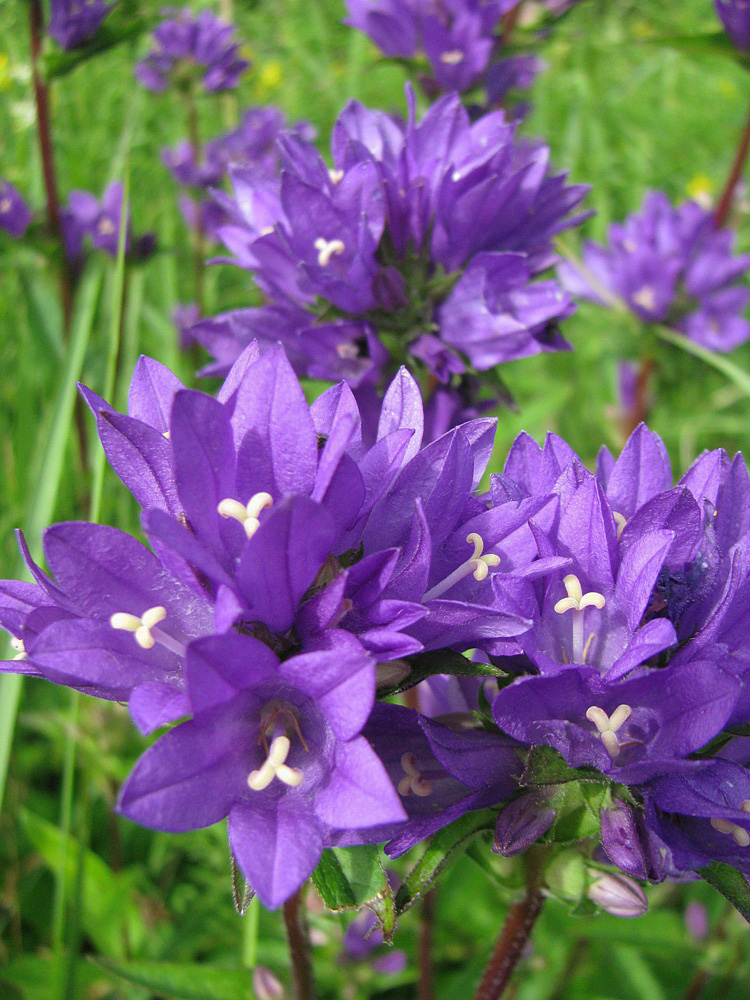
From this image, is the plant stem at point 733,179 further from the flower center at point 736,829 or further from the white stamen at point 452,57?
the flower center at point 736,829

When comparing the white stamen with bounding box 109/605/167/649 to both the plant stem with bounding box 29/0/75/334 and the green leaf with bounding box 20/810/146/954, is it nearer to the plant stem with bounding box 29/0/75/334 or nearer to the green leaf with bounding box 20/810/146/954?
the green leaf with bounding box 20/810/146/954

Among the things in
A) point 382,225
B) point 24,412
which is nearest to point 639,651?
point 382,225

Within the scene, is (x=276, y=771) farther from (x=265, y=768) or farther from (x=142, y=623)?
(x=142, y=623)

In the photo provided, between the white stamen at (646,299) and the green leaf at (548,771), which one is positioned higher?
the green leaf at (548,771)

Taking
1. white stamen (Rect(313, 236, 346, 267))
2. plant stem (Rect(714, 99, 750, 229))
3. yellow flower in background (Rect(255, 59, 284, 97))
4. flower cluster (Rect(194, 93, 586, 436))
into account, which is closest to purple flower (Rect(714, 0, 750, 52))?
plant stem (Rect(714, 99, 750, 229))

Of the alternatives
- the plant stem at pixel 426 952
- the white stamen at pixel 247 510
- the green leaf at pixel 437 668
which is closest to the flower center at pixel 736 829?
the green leaf at pixel 437 668

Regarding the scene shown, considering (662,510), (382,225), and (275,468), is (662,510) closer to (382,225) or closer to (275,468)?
(275,468)

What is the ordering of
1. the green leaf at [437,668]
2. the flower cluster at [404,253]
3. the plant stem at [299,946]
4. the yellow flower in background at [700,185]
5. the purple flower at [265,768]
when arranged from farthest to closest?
the yellow flower in background at [700,185] < the flower cluster at [404,253] < the plant stem at [299,946] < the green leaf at [437,668] < the purple flower at [265,768]
